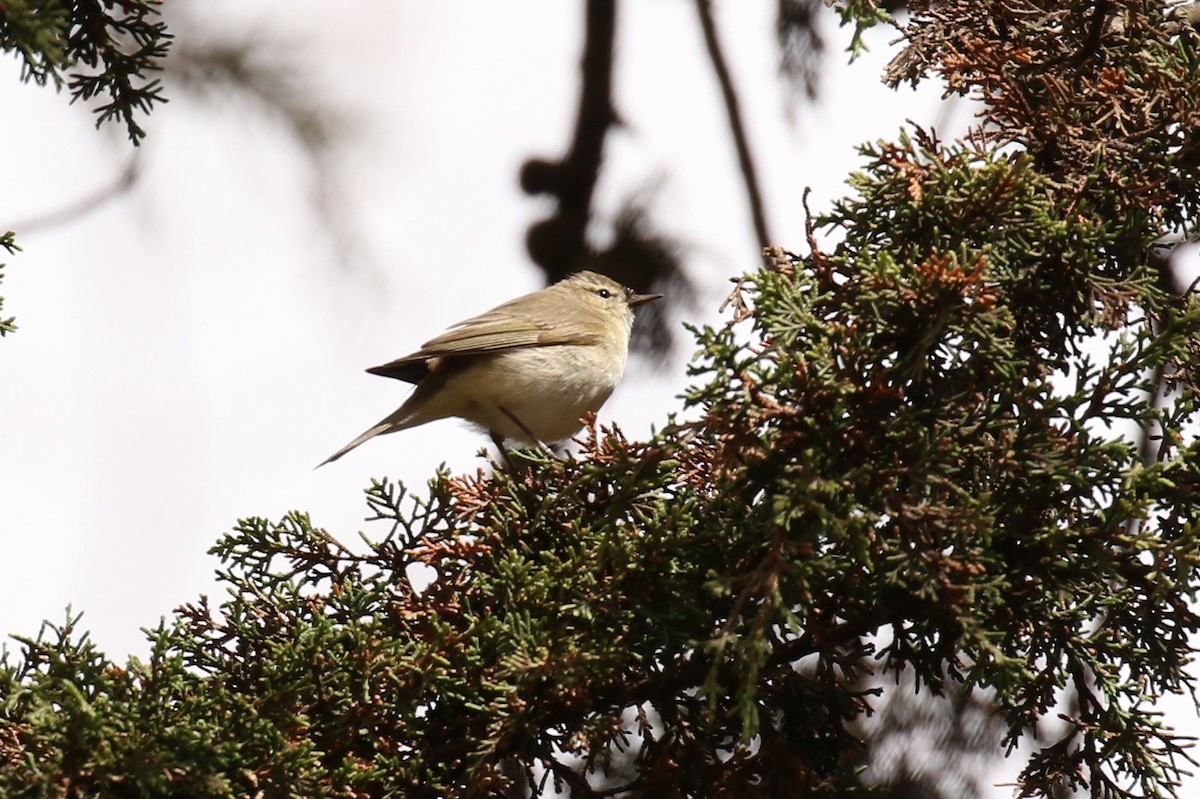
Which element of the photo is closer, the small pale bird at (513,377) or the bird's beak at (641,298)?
the small pale bird at (513,377)

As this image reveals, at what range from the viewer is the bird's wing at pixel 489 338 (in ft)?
13.3

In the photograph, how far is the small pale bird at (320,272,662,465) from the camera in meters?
4.13

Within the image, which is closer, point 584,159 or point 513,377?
point 513,377

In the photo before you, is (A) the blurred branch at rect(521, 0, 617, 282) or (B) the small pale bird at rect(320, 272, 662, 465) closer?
(B) the small pale bird at rect(320, 272, 662, 465)

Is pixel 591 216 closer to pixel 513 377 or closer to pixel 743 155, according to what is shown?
pixel 743 155

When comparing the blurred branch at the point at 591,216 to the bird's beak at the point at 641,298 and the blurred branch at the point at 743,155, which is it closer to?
the bird's beak at the point at 641,298

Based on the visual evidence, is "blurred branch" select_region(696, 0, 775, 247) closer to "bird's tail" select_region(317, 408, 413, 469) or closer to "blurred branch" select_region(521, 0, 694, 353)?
"blurred branch" select_region(521, 0, 694, 353)

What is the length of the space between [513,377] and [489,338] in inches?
6.0

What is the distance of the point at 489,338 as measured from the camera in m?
4.17

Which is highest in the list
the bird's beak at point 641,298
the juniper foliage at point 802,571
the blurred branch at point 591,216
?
the blurred branch at point 591,216

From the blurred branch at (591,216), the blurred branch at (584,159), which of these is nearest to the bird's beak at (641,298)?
the blurred branch at (591,216)

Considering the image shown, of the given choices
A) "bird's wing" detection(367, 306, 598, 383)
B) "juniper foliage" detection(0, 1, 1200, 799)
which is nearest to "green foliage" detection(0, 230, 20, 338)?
"juniper foliage" detection(0, 1, 1200, 799)

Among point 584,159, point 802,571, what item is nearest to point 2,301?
point 802,571

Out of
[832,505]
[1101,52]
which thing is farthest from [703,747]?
[1101,52]
